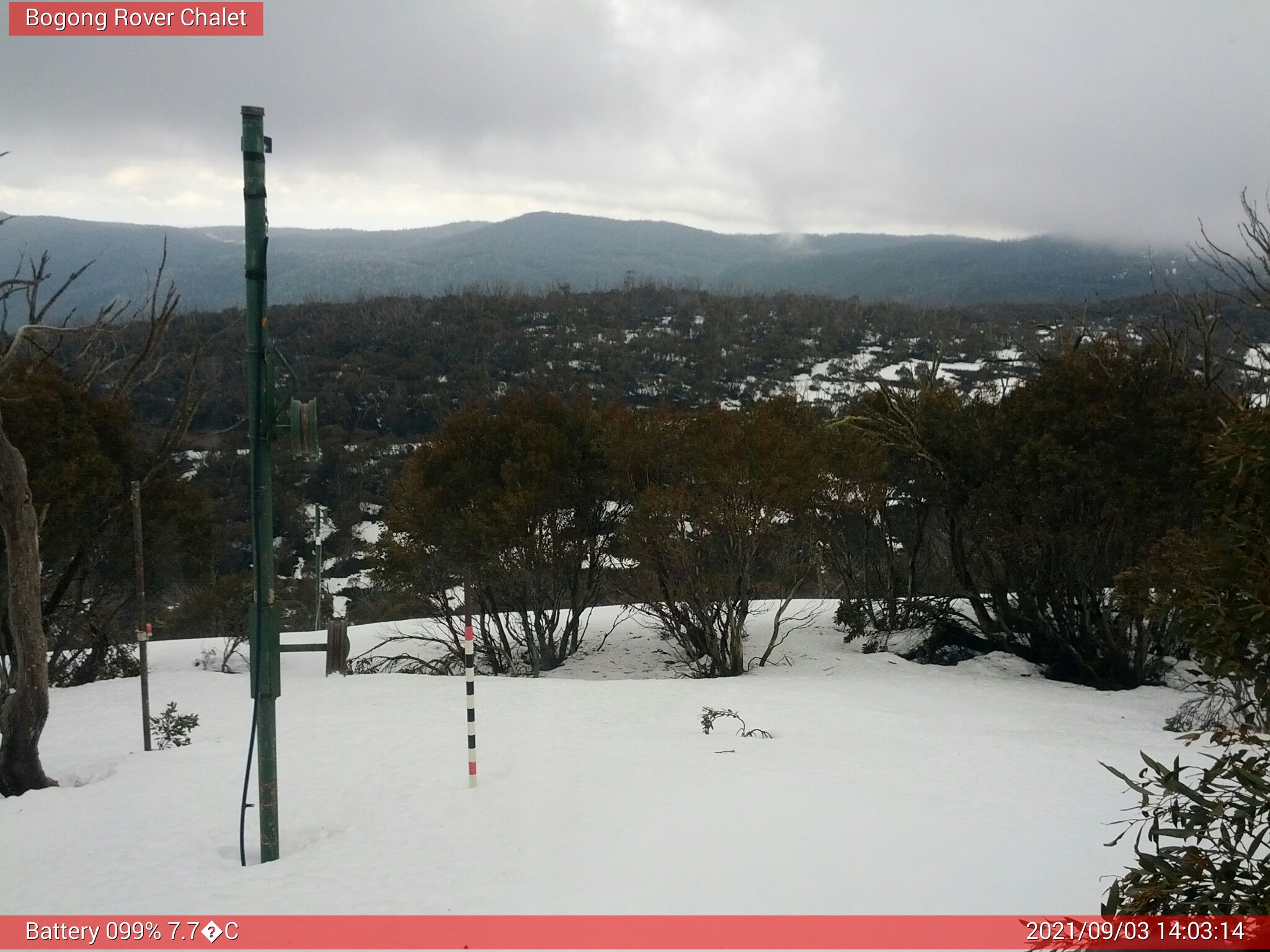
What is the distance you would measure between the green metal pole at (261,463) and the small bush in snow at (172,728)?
4.16 meters

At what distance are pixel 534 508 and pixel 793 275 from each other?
173715 mm

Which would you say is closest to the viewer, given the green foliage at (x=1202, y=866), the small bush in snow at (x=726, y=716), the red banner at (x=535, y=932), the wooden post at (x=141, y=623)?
the green foliage at (x=1202, y=866)

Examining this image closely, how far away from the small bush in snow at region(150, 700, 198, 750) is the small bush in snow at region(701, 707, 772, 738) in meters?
5.28

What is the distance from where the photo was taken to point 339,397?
137 ft

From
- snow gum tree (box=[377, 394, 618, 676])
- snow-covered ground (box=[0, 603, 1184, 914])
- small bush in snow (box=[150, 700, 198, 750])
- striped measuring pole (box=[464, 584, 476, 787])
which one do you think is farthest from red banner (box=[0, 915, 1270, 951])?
snow gum tree (box=[377, 394, 618, 676])

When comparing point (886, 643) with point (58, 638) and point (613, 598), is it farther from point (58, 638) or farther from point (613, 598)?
point (58, 638)

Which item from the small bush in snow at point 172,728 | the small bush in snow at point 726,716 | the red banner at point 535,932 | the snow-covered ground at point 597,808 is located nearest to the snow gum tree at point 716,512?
the snow-covered ground at point 597,808

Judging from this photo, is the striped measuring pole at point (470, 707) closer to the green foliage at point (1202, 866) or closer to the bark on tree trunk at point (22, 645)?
the bark on tree trunk at point (22, 645)

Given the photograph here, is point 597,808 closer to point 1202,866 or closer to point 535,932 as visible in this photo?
point 535,932

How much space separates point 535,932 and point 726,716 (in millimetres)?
5494

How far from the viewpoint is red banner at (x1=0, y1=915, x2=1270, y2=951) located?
167 inches

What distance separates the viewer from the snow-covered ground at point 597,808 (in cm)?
486

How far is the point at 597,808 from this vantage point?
623 centimetres

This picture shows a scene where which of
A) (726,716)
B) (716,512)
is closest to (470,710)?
(726,716)
